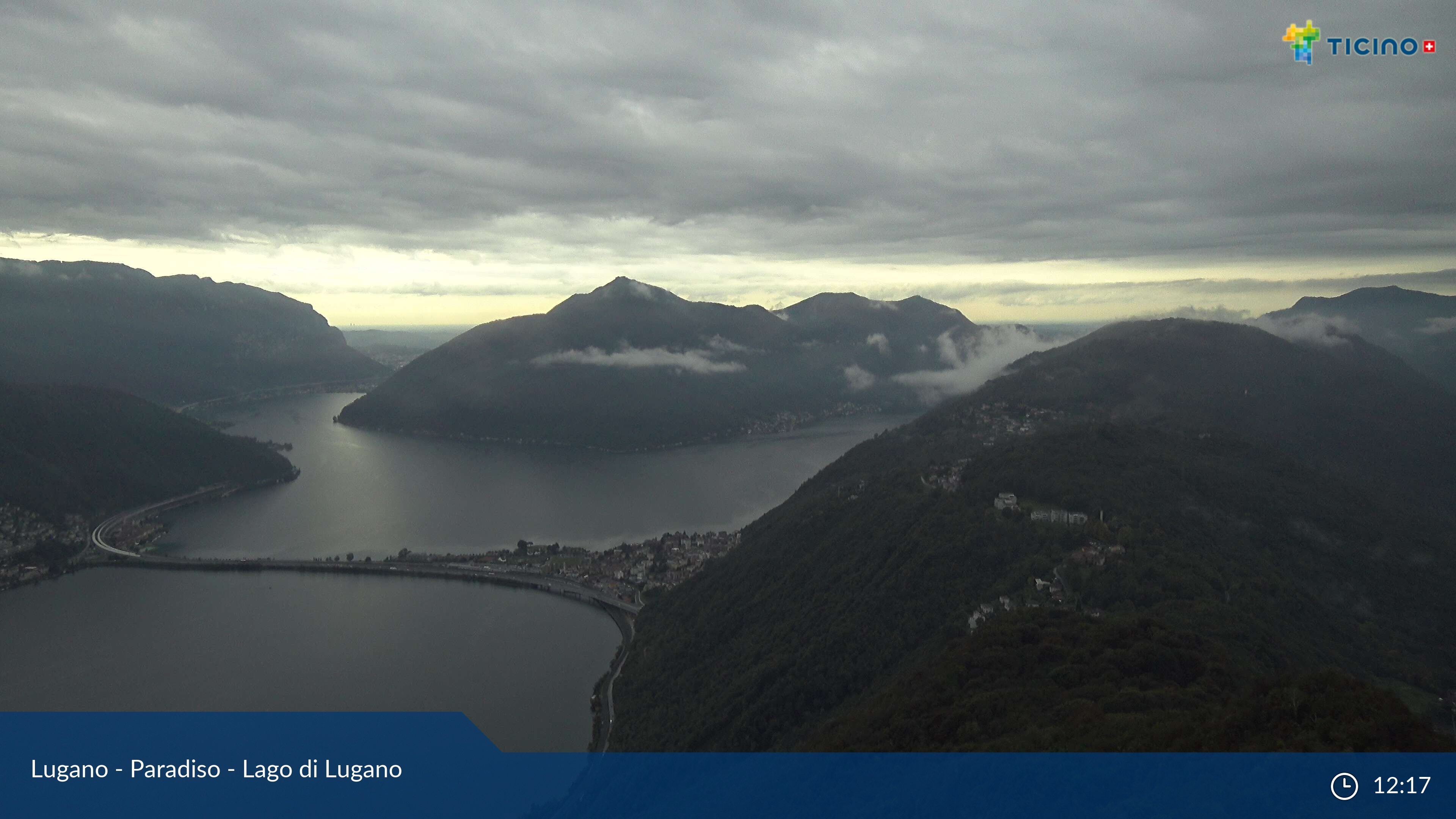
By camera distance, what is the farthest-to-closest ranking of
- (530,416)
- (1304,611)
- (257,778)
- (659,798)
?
1. (530,416)
2. (257,778)
3. (1304,611)
4. (659,798)

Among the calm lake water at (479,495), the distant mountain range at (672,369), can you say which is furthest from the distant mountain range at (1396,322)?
the calm lake water at (479,495)

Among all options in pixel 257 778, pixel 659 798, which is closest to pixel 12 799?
pixel 257 778

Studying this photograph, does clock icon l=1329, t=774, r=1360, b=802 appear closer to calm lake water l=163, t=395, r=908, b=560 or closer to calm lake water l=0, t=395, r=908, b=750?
calm lake water l=0, t=395, r=908, b=750

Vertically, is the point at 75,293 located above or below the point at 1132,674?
above

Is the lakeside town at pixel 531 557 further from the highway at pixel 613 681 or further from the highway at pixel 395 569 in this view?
the highway at pixel 613 681

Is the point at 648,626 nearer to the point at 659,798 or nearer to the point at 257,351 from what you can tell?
the point at 659,798

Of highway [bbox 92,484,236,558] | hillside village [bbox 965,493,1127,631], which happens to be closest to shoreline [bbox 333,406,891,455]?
highway [bbox 92,484,236,558]
